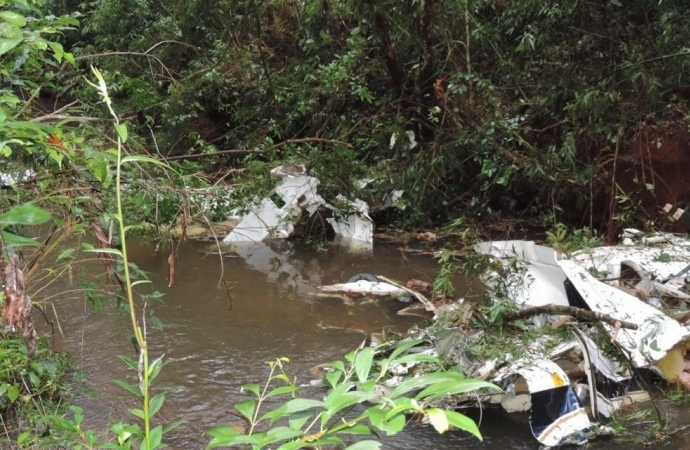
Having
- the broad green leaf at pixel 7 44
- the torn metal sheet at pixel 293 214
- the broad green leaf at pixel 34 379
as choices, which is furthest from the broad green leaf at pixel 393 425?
the torn metal sheet at pixel 293 214

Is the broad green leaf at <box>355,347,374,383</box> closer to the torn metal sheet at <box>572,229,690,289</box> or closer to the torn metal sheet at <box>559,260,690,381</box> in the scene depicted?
the torn metal sheet at <box>559,260,690,381</box>

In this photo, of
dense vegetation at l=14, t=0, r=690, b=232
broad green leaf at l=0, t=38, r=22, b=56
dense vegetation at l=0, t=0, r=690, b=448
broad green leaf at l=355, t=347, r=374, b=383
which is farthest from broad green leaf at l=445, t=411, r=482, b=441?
dense vegetation at l=14, t=0, r=690, b=232

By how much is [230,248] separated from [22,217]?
452 centimetres

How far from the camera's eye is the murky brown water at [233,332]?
2756mm

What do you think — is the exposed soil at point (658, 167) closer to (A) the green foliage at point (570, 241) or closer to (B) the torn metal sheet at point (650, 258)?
(A) the green foliage at point (570, 241)

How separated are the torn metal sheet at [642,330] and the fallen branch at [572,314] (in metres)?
0.05

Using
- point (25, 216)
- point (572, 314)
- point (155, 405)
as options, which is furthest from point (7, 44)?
point (572, 314)

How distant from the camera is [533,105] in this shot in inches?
220

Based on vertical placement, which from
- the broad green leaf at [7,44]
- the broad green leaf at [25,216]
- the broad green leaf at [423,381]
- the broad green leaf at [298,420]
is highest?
the broad green leaf at [7,44]

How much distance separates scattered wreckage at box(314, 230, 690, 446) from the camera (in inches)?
100

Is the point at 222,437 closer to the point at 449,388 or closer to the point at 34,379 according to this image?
the point at 449,388

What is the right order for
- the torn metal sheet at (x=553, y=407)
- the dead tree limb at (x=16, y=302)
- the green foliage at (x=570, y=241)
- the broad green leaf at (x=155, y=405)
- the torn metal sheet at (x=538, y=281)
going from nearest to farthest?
the broad green leaf at (x=155, y=405), the dead tree limb at (x=16, y=302), the torn metal sheet at (x=553, y=407), the torn metal sheet at (x=538, y=281), the green foliage at (x=570, y=241)

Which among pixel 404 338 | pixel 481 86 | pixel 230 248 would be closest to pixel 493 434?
pixel 404 338

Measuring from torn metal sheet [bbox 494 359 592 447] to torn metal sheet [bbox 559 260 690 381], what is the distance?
0.32 m
